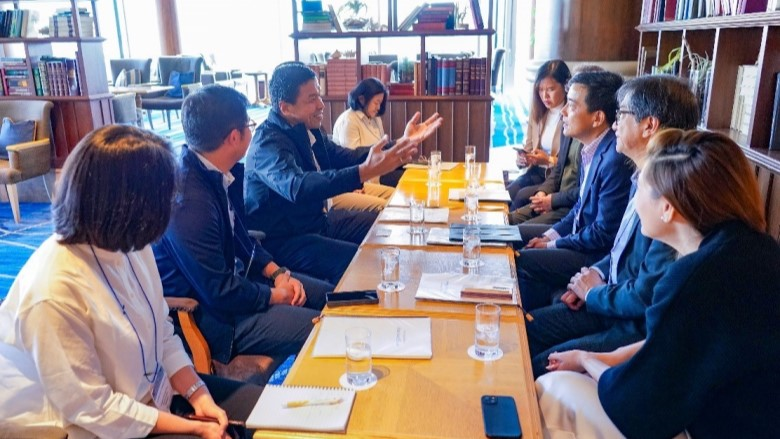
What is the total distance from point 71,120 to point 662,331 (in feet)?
18.1

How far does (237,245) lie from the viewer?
90.6 inches

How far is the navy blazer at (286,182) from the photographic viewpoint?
8.32 ft

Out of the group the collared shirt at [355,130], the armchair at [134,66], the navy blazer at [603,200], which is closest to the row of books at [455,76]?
the collared shirt at [355,130]

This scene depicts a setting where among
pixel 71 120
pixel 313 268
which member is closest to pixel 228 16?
pixel 71 120

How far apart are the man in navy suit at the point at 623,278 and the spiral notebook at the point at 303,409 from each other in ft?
3.04

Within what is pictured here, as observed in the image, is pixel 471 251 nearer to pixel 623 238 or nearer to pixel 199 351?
pixel 623 238

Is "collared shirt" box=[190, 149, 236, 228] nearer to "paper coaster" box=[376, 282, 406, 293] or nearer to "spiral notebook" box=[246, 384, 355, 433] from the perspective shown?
"paper coaster" box=[376, 282, 406, 293]

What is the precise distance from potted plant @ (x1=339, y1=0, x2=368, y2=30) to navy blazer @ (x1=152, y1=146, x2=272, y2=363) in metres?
3.20

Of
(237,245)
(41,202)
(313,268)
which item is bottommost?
(41,202)

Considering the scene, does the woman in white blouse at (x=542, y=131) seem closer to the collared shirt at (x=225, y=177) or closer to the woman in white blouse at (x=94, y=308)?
the collared shirt at (x=225, y=177)

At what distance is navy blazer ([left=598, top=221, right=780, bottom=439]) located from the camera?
1.13m

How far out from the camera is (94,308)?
1242 millimetres

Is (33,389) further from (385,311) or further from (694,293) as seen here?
(694,293)

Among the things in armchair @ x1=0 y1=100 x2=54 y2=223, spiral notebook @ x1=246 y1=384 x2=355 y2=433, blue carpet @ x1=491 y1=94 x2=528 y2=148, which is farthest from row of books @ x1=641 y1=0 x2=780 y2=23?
armchair @ x1=0 y1=100 x2=54 y2=223
